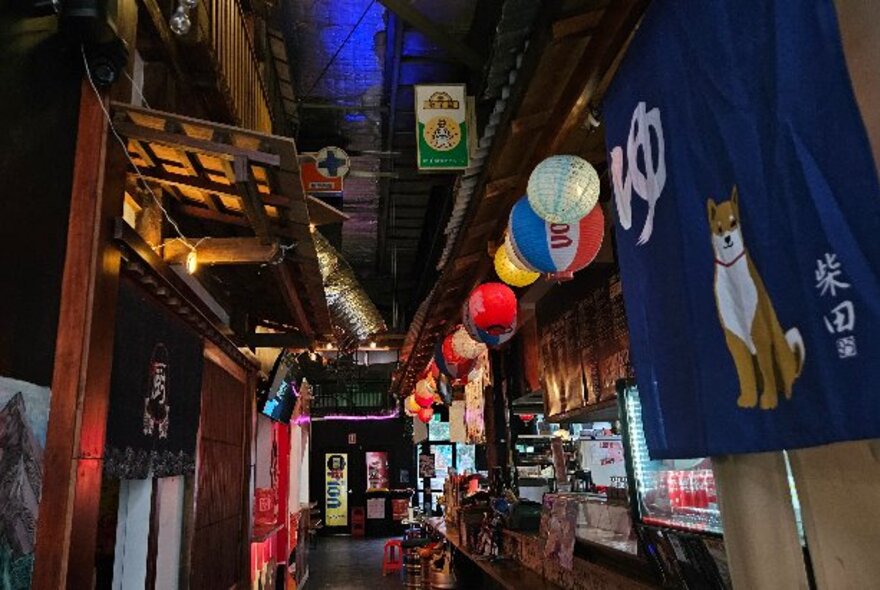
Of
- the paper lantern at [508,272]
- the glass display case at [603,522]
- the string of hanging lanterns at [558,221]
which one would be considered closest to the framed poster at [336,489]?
the glass display case at [603,522]

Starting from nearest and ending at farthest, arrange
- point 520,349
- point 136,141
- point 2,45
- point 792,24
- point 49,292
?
1. point 792,24
2. point 2,45
3. point 49,292
4. point 136,141
5. point 520,349

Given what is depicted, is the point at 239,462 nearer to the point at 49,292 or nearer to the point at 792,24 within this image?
the point at 49,292

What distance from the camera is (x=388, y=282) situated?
1967 centimetres

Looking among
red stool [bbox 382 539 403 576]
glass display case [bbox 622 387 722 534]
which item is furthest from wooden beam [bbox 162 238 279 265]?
red stool [bbox 382 539 403 576]

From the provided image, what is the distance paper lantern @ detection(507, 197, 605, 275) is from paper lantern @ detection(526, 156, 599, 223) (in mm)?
281

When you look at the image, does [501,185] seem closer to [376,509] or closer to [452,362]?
[452,362]

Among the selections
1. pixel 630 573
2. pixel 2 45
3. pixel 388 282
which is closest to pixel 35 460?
pixel 2 45

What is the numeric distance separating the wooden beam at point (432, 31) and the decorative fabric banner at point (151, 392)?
14.4 feet

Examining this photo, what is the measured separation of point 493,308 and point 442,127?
10.1 feet

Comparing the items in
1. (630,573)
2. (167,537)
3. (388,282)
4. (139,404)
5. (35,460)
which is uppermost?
(388,282)

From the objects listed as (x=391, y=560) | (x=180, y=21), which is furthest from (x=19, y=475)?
(x=391, y=560)

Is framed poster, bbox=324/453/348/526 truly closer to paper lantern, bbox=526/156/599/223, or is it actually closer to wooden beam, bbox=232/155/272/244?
wooden beam, bbox=232/155/272/244

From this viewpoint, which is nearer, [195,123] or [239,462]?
[195,123]

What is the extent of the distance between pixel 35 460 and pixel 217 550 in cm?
498
